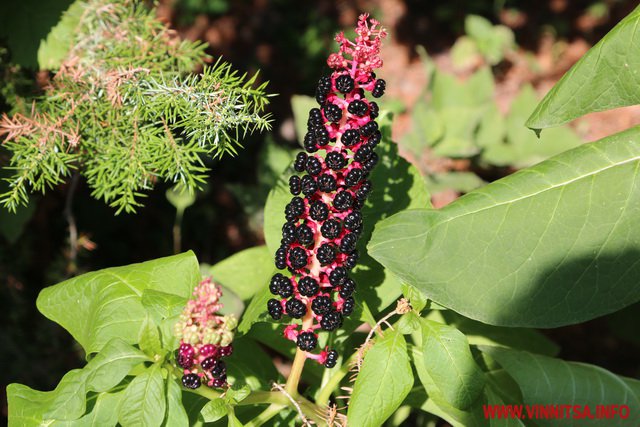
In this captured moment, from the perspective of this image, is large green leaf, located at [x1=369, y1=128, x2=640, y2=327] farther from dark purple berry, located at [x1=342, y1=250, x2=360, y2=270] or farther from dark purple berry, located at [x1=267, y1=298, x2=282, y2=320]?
dark purple berry, located at [x1=267, y1=298, x2=282, y2=320]

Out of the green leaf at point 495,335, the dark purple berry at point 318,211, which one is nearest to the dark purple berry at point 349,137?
the dark purple berry at point 318,211

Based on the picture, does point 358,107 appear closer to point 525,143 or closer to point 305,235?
point 305,235

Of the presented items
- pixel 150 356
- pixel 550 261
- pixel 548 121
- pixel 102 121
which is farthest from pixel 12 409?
pixel 548 121

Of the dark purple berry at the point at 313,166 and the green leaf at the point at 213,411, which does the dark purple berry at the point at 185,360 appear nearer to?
Answer: the green leaf at the point at 213,411

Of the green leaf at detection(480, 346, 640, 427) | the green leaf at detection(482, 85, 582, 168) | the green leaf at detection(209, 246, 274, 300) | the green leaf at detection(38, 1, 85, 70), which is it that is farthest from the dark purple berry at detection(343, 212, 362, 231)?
the green leaf at detection(482, 85, 582, 168)

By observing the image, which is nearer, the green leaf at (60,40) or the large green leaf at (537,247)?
the large green leaf at (537,247)

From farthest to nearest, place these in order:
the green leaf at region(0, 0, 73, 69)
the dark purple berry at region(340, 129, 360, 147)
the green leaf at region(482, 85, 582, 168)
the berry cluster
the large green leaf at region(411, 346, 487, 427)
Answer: the green leaf at region(482, 85, 582, 168) < the green leaf at region(0, 0, 73, 69) < the large green leaf at region(411, 346, 487, 427) < the dark purple berry at region(340, 129, 360, 147) < the berry cluster

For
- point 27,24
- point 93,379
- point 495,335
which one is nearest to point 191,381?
point 93,379
